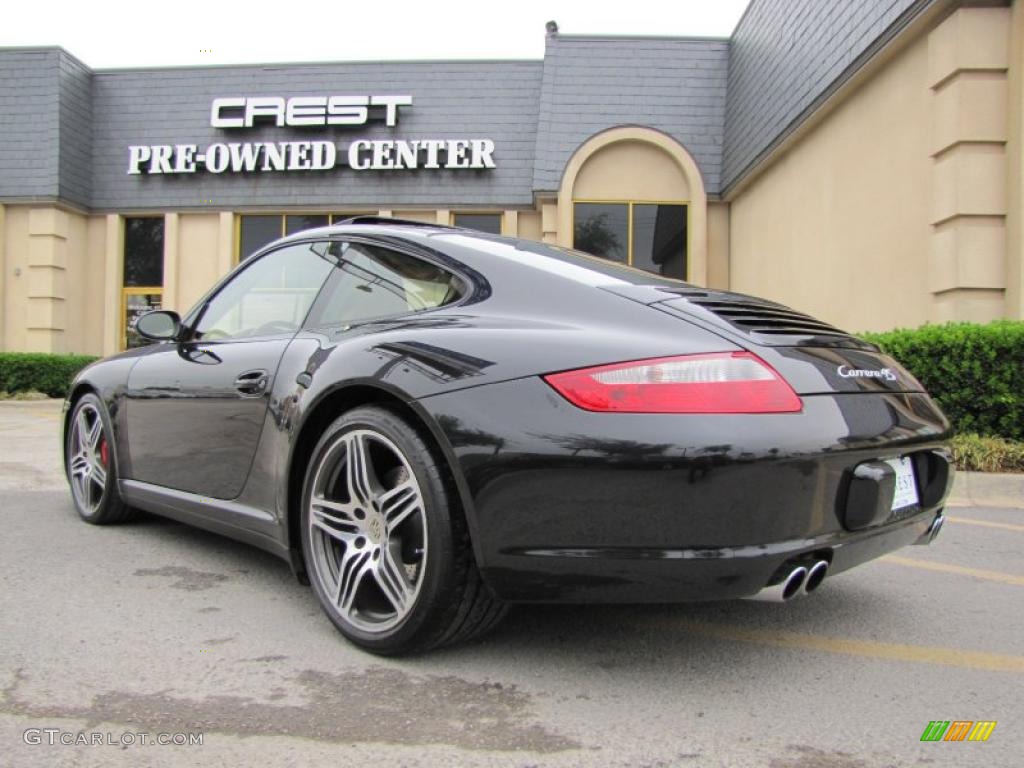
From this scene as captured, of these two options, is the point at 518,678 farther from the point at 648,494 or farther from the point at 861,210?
the point at 861,210

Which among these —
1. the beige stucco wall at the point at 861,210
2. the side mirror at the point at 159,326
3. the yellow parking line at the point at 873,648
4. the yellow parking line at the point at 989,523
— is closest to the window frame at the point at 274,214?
the beige stucco wall at the point at 861,210

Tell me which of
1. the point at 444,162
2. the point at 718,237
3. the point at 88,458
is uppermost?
the point at 444,162

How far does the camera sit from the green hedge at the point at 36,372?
13.4 meters

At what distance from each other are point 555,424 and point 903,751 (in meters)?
1.12

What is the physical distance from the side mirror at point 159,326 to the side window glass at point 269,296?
0.16 metres

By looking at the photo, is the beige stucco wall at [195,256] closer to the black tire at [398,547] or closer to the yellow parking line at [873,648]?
the black tire at [398,547]

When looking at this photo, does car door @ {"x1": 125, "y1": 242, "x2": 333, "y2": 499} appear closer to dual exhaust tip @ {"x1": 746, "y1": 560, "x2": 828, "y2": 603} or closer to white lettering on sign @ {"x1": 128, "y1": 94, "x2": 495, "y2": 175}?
dual exhaust tip @ {"x1": 746, "y1": 560, "x2": 828, "y2": 603}

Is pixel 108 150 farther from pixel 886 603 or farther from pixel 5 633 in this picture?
pixel 886 603

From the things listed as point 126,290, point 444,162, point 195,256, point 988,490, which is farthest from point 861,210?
point 126,290

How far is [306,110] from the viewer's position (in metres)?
14.7

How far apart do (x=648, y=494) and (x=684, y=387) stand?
28cm

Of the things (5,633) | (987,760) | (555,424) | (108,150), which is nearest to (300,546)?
(5,633)

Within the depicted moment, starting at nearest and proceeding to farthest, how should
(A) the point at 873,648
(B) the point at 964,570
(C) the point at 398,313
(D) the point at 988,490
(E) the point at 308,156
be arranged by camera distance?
(A) the point at 873,648 < (C) the point at 398,313 < (B) the point at 964,570 < (D) the point at 988,490 < (E) the point at 308,156

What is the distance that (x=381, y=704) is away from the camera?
2049 mm
